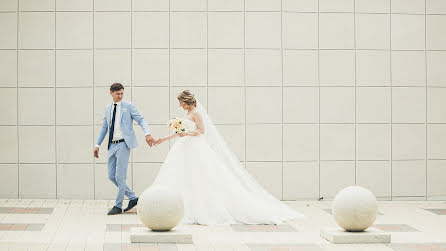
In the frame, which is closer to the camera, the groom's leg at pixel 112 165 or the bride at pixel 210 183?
the bride at pixel 210 183

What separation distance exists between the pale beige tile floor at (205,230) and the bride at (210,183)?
0.37 meters

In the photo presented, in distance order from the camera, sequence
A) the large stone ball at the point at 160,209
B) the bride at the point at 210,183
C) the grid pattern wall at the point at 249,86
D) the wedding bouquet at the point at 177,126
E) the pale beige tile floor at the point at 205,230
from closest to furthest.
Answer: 1. the pale beige tile floor at the point at 205,230
2. the large stone ball at the point at 160,209
3. the bride at the point at 210,183
4. the wedding bouquet at the point at 177,126
5. the grid pattern wall at the point at 249,86

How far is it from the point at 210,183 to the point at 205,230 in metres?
1.12

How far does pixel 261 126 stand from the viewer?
557 inches

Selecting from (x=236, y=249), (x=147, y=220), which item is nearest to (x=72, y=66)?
(x=147, y=220)

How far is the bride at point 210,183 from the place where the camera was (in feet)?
36.9

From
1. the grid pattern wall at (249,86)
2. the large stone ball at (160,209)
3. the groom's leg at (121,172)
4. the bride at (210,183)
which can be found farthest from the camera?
the grid pattern wall at (249,86)

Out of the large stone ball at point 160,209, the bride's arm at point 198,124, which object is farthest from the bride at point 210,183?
the large stone ball at point 160,209

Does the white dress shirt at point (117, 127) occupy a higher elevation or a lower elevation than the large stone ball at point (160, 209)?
higher

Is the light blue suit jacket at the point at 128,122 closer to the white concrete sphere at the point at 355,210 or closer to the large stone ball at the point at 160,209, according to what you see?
the large stone ball at the point at 160,209

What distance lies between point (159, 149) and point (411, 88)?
4.77 meters

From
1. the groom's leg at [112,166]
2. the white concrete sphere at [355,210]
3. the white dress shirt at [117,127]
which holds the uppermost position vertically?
the white dress shirt at [117,127]

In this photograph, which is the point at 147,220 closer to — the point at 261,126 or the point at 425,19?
the point at 261,126

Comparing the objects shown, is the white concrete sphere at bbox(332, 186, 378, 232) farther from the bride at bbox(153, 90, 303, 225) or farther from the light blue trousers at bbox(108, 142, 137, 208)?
the light blue trousers at bbox(108, 142, 137, 208)
